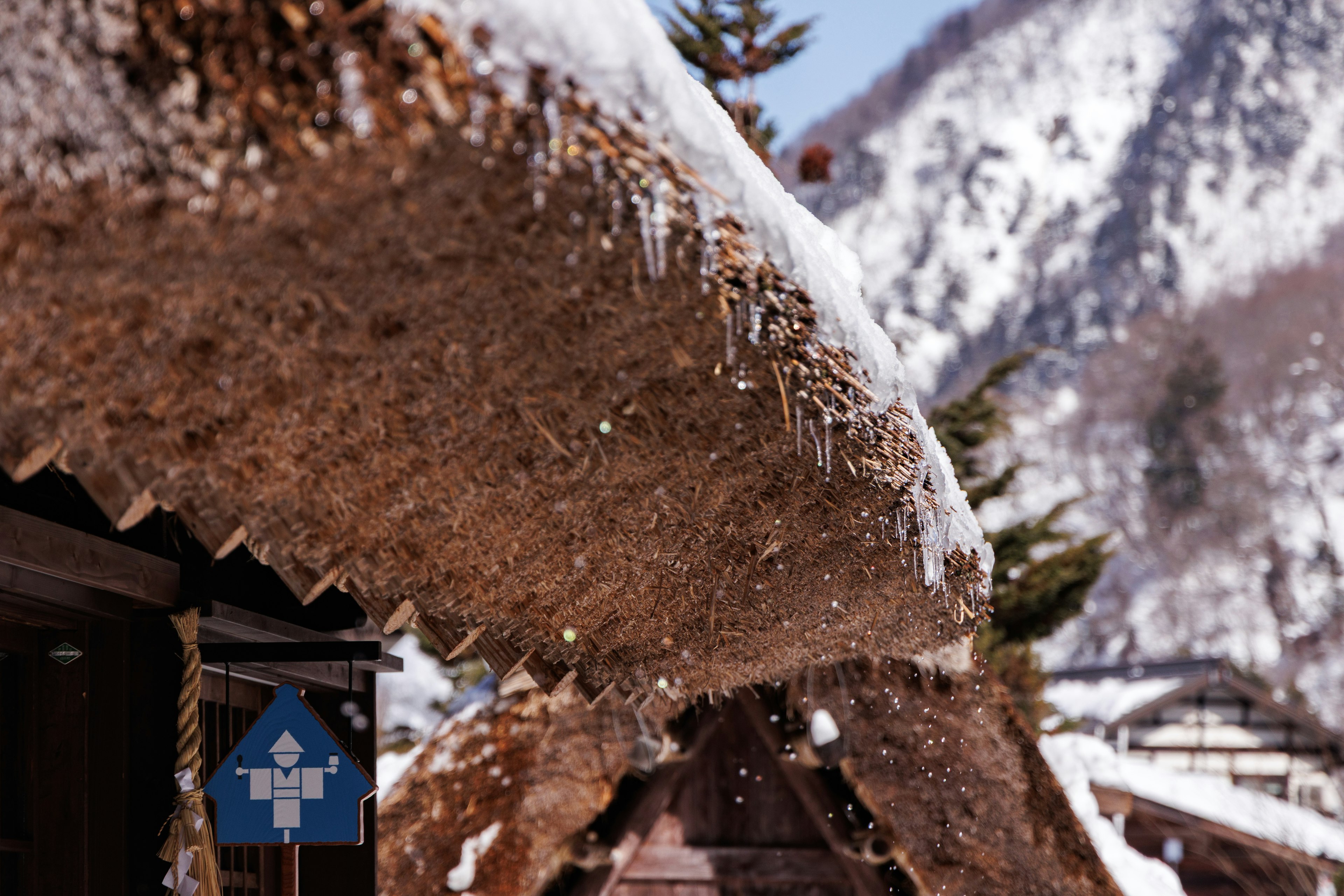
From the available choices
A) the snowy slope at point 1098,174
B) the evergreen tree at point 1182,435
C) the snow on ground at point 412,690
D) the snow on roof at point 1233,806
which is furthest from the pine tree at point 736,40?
the snowy slope at point 1098,174

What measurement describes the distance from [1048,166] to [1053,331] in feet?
68.2

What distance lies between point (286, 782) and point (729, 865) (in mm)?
4002

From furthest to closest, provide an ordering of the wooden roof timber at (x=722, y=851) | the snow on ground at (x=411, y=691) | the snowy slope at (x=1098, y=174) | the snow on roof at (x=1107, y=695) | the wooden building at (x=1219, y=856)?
the snowy slope at (x=1098, y=174), the snow on ground at (x=411, y=691), the snow on roof at (x=1107, y=695), the wooden building at (x=1219, y=856), the wooden roof timber at (x=722, y=851)

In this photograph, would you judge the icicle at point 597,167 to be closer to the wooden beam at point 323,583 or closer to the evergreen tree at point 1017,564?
the wooden beam at point 323,583

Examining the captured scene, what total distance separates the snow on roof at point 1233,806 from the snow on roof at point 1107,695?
12.9ft

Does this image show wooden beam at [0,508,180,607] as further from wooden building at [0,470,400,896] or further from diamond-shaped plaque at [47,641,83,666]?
diamond-shaped plaque at [47,641,83,666]

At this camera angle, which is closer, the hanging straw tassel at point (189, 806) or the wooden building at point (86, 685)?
the wooden building at point (86, 685)

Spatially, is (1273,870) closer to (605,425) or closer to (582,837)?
(582,837)

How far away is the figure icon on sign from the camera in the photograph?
2799 millimetres

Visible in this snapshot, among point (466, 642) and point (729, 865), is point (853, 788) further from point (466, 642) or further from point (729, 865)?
point (466, 642)

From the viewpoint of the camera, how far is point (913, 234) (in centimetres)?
8725

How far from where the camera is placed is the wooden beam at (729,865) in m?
6.22

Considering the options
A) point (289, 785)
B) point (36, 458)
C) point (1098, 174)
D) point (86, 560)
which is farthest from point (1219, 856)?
point (1098, 174)

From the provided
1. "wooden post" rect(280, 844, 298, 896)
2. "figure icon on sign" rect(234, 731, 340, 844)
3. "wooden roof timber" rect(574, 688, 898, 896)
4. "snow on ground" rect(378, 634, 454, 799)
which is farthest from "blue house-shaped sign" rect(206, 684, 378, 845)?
"snow on ground" rect(378, 634, 454, 799)
